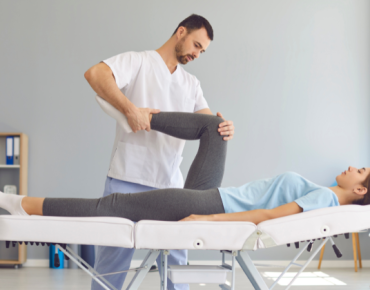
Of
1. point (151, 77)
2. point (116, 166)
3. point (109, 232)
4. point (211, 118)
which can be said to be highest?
point (151, 77)

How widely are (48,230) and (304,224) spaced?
2.31 feet

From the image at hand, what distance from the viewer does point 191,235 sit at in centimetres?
99

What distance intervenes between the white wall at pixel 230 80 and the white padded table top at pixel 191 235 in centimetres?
228

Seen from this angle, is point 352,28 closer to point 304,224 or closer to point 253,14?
point 253,14

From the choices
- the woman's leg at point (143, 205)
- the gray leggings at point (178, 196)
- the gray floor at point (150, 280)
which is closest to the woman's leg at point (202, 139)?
the gray leggings at point (178, 196)

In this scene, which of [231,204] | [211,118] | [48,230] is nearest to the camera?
[48,230]

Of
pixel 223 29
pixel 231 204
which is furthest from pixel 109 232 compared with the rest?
pixel 223 29

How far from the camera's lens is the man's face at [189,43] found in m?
1.64

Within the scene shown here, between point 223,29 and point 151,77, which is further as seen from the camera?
point 223,29

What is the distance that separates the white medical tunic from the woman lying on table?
7.4 inches

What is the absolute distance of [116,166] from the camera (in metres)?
1.57

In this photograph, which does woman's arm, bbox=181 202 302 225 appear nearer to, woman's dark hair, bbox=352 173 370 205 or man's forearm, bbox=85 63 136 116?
woman's dark hair, bbox=352 173 370 205

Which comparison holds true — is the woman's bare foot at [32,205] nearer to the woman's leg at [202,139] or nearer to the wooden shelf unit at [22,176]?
the woman's leg at [202,139]

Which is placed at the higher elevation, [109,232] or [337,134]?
[337,134]
